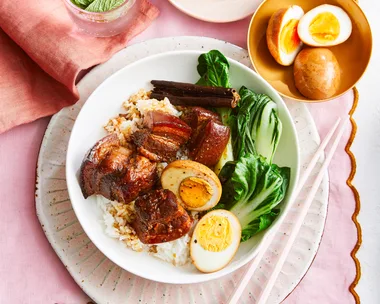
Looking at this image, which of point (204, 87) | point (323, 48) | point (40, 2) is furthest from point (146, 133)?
point (323, 48)

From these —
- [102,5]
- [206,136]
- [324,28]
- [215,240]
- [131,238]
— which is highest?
[324,28]

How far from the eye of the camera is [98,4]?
2918 millimetres

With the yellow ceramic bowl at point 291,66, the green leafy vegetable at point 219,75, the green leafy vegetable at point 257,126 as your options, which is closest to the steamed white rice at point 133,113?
the green leafy vegetable at point 219,75

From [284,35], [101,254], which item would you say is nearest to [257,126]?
[284,35]

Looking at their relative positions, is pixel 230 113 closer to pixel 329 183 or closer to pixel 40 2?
pixel 329 183

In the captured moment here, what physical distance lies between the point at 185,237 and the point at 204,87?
0.79 metres

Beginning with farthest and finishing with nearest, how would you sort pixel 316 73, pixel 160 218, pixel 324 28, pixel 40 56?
pixel 324 28
pixel 316 73
pixel 40 56
pixel 160 218

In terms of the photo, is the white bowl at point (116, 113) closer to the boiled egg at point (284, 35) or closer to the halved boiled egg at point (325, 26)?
the boiled egg at point (284, 35)

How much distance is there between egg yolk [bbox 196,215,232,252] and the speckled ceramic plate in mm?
259

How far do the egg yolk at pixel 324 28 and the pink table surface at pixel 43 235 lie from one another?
362mm

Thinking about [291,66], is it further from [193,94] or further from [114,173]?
[114,173]

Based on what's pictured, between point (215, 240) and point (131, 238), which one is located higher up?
point (215, 240)

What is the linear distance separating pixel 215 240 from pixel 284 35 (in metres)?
1.18

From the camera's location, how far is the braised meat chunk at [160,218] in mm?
2609
